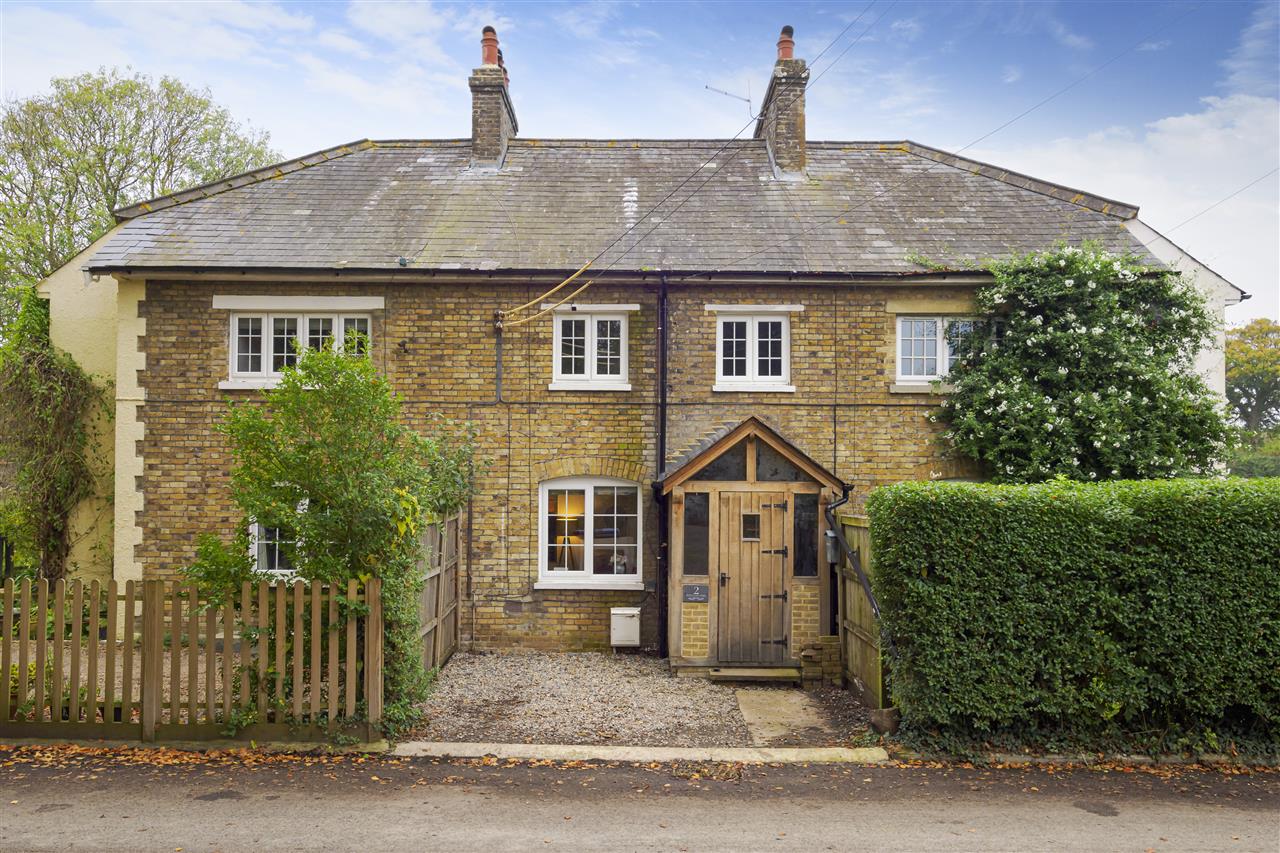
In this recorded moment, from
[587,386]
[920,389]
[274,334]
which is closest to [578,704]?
[587,386]

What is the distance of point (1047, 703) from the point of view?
747cm

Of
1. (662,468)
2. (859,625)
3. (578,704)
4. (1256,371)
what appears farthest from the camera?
(1256,371)

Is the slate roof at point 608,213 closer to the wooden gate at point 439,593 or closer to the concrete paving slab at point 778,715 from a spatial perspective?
the wooden gate at point 439,593

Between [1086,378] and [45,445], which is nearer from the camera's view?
[1086,378]

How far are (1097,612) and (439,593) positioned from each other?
7245 mm

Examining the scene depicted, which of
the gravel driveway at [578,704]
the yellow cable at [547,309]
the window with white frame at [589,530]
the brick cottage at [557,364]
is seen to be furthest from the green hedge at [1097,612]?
the yellow cable at [547,309]

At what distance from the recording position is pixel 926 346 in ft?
41.2

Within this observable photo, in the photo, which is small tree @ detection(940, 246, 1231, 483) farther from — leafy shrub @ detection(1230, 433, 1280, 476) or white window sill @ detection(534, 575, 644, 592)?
leafy shrub @ detection(1230, 433, 1280, 476)

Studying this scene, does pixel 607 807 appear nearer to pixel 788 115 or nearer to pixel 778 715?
pixel 778 715

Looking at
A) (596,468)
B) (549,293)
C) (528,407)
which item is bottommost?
(596,468)

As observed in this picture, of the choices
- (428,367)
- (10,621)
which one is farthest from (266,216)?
(10,621)

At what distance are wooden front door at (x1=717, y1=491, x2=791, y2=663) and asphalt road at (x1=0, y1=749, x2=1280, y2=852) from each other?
319 cm

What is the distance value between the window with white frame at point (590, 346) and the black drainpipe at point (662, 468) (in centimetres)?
57

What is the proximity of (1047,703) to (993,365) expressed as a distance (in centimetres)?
577
